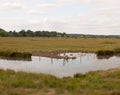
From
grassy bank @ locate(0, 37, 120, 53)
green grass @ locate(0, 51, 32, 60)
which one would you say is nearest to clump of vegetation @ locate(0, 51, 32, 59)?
green grass @ locate(0, 51, 32, 60)

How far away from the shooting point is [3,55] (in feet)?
162

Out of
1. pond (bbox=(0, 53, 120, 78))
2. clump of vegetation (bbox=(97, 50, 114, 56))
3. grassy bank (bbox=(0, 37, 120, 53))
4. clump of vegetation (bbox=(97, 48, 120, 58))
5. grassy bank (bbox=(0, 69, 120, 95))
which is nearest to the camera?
grassy bank (bbox=(0, 69, 120, 95))

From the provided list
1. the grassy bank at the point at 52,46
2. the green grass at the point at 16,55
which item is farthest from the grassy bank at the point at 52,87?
the grassy bank at the point at 52,46

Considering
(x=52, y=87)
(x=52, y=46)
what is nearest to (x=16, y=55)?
(x=52, y=46)

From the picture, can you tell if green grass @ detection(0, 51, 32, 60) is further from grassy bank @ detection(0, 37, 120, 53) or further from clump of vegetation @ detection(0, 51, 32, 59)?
grassy bank @ detection(0, 37, 120, 53)

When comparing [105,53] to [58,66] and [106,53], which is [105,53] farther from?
[58,66]

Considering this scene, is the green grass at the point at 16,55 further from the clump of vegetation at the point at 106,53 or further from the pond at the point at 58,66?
the clump of vegetation at the point at 106,53

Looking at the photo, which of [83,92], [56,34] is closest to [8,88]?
[83,92]

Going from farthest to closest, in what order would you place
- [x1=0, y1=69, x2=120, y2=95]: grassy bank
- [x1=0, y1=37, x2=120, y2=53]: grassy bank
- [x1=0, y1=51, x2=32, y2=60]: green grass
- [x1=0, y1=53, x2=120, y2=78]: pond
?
1. [x1=0, y1=37, x2=120, y2=53]: grassy bank
2. [x1=0, y1=51, x2=32, y2=60]: green grass
3. [x1=0, y1=53, x2=120, y2=78]: pond
4. [x1=0, y1=69, x2=120, y2=95]: grassy bank

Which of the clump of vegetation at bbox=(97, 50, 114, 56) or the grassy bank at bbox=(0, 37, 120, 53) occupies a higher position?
the grassy bank at bbox=(0, 37, 120, 53)

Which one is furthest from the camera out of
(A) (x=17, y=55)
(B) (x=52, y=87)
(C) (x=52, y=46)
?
(C) (x=52, y=46)

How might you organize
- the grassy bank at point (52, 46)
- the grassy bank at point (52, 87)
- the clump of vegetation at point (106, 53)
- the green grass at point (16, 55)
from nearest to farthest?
the grassy bank at point (52, 87) < the green grass at point (16, 55) < the clump of vegetation at point (106, 53) < the grassy bank at point (52, 46)

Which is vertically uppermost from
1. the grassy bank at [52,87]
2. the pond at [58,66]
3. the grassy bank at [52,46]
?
the grassy bank at [52,87]

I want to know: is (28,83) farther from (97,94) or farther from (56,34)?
(56,34)
